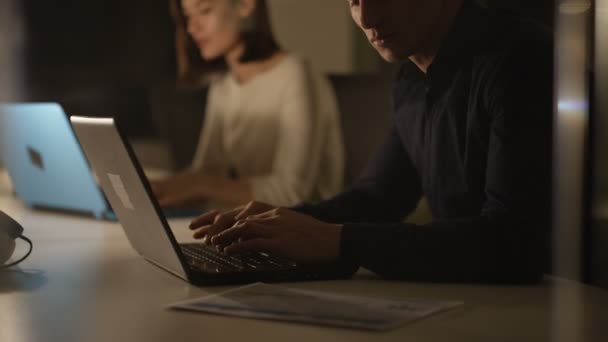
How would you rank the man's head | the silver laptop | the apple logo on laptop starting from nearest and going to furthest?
the silver laptop, the man's head, the apple logo on laptop

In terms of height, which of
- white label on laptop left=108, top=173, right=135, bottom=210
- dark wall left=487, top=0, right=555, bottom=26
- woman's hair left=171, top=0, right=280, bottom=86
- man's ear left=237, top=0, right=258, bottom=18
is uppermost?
man's ear left=237, top=0, right=258, bottom=18

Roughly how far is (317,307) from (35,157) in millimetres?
1412

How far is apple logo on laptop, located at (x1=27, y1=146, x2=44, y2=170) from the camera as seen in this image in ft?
7.63

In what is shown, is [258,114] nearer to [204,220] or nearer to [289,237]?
[204,220]

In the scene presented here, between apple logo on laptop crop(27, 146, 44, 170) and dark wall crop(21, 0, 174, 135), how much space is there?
1621 mm

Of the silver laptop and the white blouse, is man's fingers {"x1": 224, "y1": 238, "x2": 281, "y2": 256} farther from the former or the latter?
the white blouse

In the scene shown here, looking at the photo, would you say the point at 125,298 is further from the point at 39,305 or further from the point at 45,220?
the point at 45,220

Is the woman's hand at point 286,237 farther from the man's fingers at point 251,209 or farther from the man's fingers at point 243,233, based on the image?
the man's fingers at point 251,209

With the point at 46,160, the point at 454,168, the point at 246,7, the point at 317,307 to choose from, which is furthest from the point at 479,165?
the point at 246,7

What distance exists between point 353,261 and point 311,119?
1.84 metres

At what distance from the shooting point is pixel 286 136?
Result: 10.4 ft

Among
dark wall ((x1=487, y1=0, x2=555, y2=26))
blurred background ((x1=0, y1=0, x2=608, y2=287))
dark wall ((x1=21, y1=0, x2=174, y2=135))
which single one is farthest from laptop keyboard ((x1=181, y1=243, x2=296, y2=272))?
dark wall ((x1=21, y1=0, x2=174, y2=135))

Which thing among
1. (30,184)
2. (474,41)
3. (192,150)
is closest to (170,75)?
(192,150)

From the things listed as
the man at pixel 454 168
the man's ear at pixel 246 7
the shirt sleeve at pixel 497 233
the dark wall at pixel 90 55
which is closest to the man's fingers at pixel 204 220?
the man at pixel 454 168
